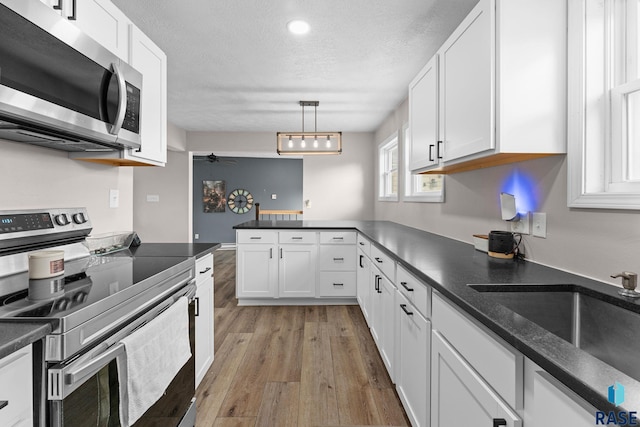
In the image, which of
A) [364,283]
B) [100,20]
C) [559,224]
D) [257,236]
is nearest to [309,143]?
[257,236]

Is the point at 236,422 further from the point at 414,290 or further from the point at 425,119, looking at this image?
the point at 425,119

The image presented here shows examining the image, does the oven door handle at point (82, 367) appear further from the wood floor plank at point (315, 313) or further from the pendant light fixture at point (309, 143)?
the pendant light fixture at point (309, 143)

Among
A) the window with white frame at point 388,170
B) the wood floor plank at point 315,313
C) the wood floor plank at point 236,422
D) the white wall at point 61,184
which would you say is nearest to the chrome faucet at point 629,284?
the wood floor plank at point 236,422

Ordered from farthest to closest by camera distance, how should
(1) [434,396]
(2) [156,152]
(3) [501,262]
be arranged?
(2) [156,152] < (3) [501,262] < (1) [434,396]

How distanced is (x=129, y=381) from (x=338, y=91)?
3299mm

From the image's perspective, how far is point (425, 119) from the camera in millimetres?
2195

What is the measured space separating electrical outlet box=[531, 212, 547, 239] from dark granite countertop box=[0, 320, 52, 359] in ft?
6.23

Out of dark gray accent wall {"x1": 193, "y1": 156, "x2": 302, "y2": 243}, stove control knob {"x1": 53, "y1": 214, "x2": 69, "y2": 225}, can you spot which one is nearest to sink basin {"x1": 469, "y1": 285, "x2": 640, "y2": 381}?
stove control knob {"x1": 53, "y1": 214, "x2": 69, "y2": 225}

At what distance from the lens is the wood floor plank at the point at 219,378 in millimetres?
1845

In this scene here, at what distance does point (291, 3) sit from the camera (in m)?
2.02

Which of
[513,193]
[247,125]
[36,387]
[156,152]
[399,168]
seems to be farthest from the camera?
[247,125]

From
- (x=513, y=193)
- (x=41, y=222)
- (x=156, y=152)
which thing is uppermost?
(x=156, y=152)

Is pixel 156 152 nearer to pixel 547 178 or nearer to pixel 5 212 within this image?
pixel 5 212

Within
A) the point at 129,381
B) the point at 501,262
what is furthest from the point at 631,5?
the point at 129,381
